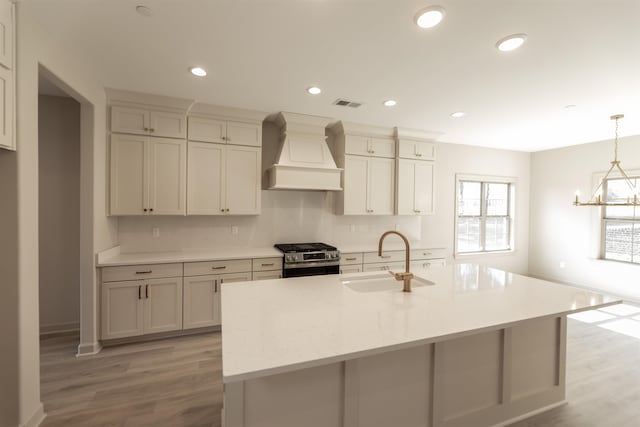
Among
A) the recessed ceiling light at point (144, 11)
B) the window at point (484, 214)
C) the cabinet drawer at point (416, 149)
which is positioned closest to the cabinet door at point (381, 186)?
the cabinet drawer at point (416, 149)

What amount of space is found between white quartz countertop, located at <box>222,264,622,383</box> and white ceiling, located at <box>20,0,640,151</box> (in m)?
1.73

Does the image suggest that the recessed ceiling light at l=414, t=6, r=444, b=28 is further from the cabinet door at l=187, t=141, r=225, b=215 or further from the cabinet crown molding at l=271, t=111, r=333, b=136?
the cabinet door at l=187, t=141, r=225, b=215

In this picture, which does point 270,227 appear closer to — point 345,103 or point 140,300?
point 140,300

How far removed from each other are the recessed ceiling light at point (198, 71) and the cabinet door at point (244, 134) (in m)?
0.94

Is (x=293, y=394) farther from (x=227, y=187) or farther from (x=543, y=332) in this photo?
(x=227, y=187)

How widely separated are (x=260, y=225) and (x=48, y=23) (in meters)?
2.68

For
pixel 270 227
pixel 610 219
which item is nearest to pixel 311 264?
pixel 270 227

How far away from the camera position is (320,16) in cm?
178

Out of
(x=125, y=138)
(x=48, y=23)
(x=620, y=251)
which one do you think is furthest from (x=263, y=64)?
(x=620, y=251)

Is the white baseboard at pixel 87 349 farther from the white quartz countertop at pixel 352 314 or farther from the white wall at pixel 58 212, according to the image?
the white quartz countertop at pixel 352 314

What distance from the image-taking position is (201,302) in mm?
3107

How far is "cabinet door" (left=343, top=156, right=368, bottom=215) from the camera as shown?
400 cm

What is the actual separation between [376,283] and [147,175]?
274 centimetres

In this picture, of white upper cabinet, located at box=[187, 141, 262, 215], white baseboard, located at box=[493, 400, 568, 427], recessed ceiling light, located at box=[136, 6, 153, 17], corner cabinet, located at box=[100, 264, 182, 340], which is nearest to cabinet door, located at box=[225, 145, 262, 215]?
white upper cabinet, located at box=[187, 141, 262, 215]
